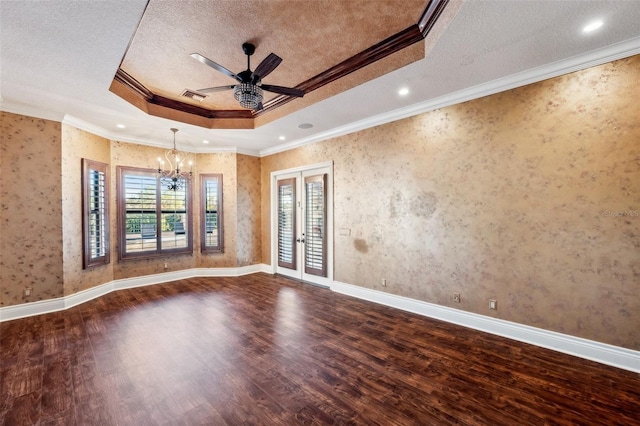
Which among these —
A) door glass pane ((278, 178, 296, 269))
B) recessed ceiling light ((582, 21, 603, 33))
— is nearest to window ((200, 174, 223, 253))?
door glass pane ((278, 178, 296, 269))

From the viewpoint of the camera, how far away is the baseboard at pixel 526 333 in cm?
266

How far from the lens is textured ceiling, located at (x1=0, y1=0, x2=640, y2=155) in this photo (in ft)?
7.16

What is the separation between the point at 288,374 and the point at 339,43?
3517 millimetres

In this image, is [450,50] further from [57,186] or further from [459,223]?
[57,186]

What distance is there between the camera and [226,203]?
6.52 m

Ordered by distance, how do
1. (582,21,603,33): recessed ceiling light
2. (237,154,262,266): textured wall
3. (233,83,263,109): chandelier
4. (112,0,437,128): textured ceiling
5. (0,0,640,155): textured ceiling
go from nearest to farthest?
(0,0,640,155): textured ceiling
(582,21,603,33): recessed ceiling light
(112,0,437,128): textured ceiling
(233,83,263,109): chandelier
(237,154,262,266): textured wall

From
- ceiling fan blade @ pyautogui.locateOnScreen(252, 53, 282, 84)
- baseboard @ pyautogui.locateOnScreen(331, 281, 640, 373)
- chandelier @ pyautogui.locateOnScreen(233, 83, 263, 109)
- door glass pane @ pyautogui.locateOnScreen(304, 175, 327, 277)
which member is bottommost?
baseboard @ pyautogui.locateOnScreen(331, 281, 640, 373)

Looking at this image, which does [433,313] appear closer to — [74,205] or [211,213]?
[211,213]

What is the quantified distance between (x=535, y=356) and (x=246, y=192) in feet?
19.7

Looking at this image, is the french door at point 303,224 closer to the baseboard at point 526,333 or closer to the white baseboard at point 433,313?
the white baseboard at point 433,313

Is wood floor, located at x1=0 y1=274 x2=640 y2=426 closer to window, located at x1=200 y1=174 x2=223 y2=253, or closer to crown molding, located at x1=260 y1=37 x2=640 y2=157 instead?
window, located at x1=200 y1=174 x2=223 y2=253

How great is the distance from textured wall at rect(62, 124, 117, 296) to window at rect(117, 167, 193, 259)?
674mm

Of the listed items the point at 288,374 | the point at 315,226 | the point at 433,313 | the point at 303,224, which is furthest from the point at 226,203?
the point at 433,313

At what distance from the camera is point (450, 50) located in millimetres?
2686
